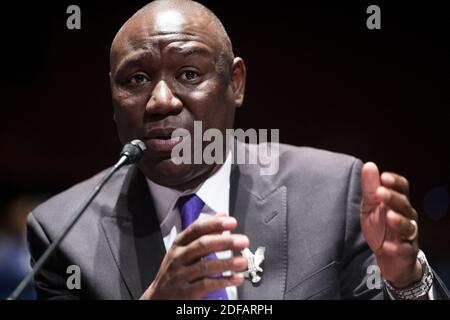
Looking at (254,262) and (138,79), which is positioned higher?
(138,79)

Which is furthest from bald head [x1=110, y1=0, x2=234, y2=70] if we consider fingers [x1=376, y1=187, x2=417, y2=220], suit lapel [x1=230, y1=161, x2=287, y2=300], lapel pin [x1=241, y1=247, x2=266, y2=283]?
fingers [x1=376, y1=187, x2=417, y2=220]

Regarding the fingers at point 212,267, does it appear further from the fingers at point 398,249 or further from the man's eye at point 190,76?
the man's eye at point 190,76

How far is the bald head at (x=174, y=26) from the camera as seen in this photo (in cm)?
168

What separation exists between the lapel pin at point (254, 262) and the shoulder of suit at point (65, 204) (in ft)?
1.65

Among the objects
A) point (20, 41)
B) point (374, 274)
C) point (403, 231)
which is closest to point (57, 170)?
point (20, 41)

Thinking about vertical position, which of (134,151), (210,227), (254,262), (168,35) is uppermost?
(168,35)

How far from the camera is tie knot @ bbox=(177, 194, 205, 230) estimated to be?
1.76 metres

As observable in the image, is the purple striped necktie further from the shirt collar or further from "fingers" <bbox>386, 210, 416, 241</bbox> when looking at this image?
"fingers" <bbox>386, 210, 416, 241</bbox>

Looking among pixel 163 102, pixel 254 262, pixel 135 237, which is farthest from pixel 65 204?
pixel 254 262

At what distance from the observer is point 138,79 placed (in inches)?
67.0

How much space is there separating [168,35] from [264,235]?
0.58 meters

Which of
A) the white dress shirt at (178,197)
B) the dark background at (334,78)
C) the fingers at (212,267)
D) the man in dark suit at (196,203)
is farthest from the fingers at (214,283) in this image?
the dark background at (334,78)

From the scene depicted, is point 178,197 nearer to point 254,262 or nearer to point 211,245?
point 254,262

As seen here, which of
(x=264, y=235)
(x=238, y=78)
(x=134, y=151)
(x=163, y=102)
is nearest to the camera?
(x=134, y=151)
